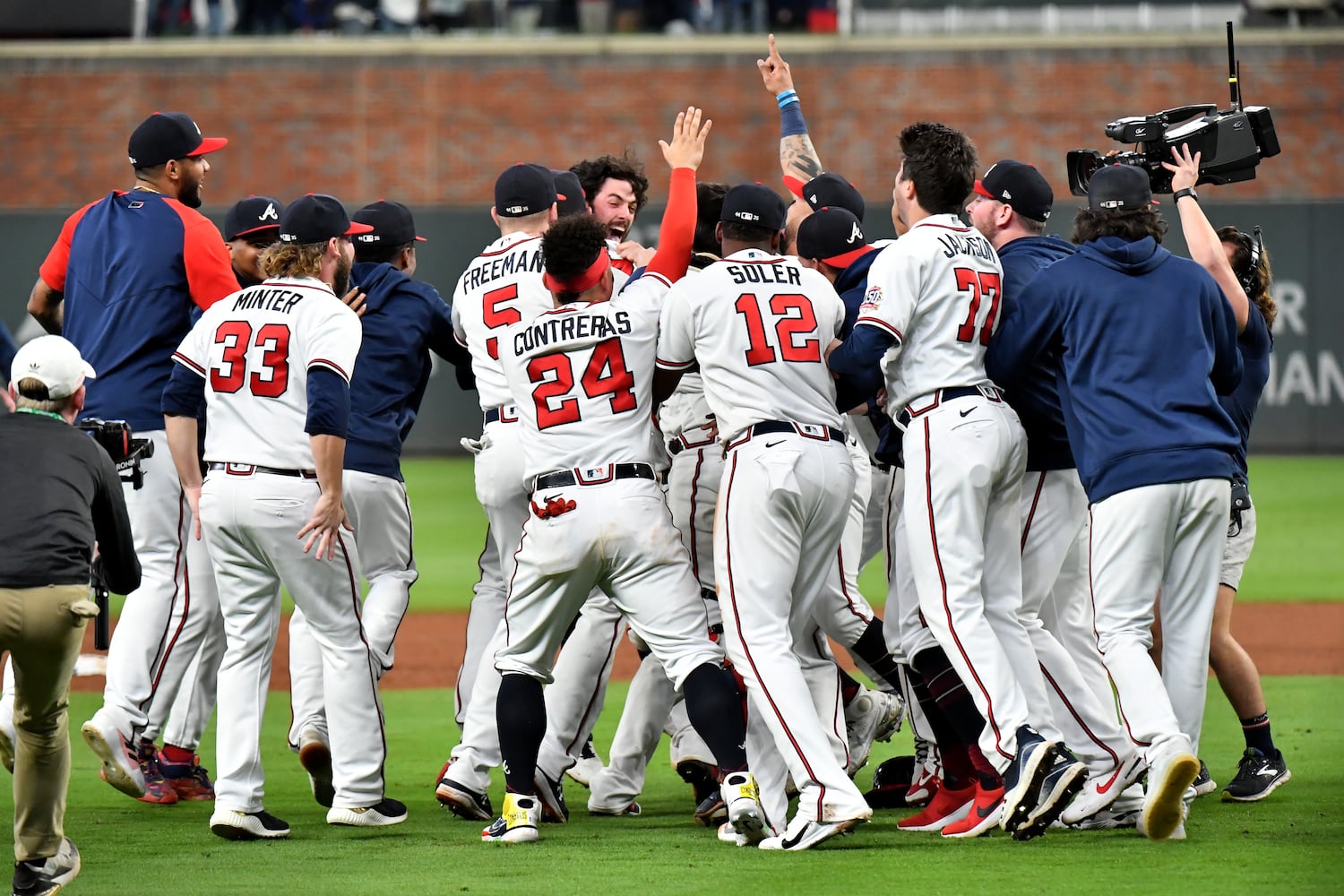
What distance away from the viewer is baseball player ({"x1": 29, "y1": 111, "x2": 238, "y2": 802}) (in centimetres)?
631

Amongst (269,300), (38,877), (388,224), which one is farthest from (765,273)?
(38,877)

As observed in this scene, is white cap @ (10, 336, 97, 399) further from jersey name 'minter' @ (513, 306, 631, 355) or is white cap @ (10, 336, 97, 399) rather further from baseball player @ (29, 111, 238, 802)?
baseball player @ (29, 111, 238, 802)

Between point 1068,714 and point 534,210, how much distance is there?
2.55 meters

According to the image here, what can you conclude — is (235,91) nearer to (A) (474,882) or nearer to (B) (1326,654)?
(B) (1326,654)

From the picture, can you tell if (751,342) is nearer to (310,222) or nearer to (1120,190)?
(1120,190)

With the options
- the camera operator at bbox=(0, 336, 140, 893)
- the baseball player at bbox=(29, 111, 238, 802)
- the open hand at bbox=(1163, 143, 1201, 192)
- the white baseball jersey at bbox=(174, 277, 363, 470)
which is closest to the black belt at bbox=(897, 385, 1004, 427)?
the open hand at bbox=(1163, 143, 1201, 192)

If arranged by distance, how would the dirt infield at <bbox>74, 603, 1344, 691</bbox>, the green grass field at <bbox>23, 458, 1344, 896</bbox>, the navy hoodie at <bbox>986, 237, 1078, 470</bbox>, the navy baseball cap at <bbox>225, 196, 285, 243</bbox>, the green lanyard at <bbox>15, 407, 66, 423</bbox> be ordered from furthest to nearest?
1. the dirt infield at <bbox>74, 603, 1344, 691</bbox>
2. the navy baseball cap at <bbox>225, 196, 285, 243</bbox>
3. the navy hoodie at <bbox>986, 237, 1078, 470</bbox>
4. the green lanyard at <bbox>15, 407, 66, 423</bbox>
5. the green grass field at <bbox>23, 458, 1344, 896</bbox>

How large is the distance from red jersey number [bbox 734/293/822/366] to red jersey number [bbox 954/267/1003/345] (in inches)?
19.1

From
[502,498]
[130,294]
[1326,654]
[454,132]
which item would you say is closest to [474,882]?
[502,498]

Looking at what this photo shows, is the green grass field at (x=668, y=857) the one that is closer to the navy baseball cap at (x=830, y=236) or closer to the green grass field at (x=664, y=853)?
the green grass field at (x=664, y=853)

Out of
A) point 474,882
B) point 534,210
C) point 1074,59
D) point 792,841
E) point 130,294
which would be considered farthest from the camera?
point 1074,59

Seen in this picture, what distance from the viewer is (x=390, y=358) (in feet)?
21.4

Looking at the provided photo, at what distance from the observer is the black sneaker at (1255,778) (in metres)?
6.01

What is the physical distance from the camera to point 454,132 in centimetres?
2502
